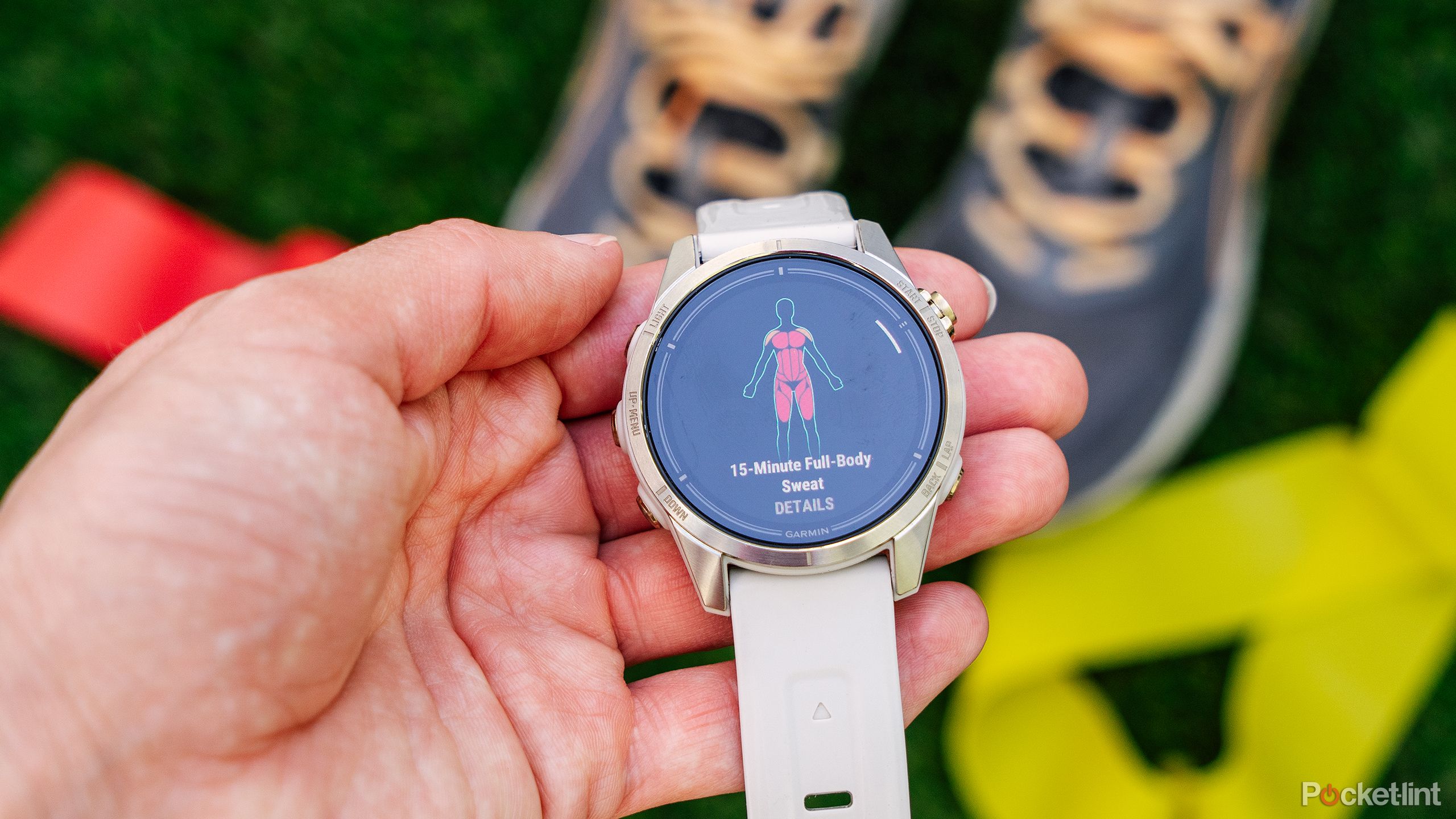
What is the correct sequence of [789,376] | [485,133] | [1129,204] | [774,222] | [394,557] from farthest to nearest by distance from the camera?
[485,133]
[1129,204]
[774,222]
[789,376]
[394,557]

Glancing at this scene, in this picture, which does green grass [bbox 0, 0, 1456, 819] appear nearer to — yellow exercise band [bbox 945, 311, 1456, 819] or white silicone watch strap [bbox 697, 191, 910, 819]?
yellow exercise band [bbox 945, 311, 1456, 819]

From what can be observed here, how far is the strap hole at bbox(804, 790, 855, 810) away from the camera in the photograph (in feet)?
4.48

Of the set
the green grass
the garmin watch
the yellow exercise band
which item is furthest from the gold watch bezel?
the green grass

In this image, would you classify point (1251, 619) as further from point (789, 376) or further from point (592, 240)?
point (592, 240)

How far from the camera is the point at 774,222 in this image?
A: 1471 millimetres

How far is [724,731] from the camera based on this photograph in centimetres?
144

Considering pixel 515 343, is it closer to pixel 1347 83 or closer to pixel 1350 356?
pixel 1350 356

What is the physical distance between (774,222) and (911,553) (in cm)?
52

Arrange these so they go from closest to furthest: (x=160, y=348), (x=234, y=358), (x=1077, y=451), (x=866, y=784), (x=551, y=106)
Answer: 1. (x=234, y=358)
2. (x=160, y=348)
3. (x=866, y=784)
4. (x=1077, y=451)
5. (x=551, y=106)

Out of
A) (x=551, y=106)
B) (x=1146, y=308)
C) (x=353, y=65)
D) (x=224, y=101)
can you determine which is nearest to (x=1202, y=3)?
(x=1146, y=308)

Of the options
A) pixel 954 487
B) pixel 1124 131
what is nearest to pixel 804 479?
pixel 954 487

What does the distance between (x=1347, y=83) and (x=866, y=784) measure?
202 cm

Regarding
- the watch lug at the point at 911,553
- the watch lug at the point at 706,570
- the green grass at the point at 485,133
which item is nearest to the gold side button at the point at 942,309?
the watch lug at the point at 911,553

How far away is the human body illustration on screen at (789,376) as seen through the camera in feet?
4.43
